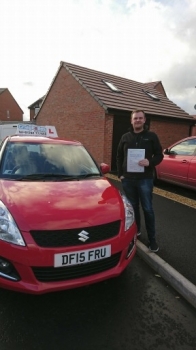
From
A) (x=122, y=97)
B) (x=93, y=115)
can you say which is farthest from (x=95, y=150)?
(x=122, y=97)

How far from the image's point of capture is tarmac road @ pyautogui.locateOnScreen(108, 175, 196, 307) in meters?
2.87

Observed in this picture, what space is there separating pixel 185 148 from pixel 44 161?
4.71m

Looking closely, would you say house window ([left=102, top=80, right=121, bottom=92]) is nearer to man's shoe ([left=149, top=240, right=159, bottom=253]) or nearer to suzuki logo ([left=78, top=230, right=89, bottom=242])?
man's shoe ([left=149, top=240, right=159, bottom=253])

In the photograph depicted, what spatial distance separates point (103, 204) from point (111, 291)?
2.93ft

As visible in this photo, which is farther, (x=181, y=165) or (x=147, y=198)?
(x=181, y=165)

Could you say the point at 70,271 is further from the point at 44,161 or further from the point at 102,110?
the point at 102,110

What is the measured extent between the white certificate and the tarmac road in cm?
106

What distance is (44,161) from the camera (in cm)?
352

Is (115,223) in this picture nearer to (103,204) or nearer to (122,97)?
(103,204)

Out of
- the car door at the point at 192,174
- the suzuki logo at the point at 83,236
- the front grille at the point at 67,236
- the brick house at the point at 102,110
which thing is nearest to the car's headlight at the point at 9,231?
the front grille at the point at 67,236

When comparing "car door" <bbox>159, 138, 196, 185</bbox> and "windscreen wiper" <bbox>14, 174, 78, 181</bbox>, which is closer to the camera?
"windscreen wiper" <bbox>14, 174, 78, 181</bbox>

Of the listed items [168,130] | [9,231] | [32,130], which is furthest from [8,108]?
[9,231]

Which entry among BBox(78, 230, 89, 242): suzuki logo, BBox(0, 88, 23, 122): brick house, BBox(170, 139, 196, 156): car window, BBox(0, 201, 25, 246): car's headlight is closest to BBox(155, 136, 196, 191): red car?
BBox(170, 139, 196, 156): car window

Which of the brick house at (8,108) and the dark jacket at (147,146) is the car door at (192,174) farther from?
the brick house at (8,108)
